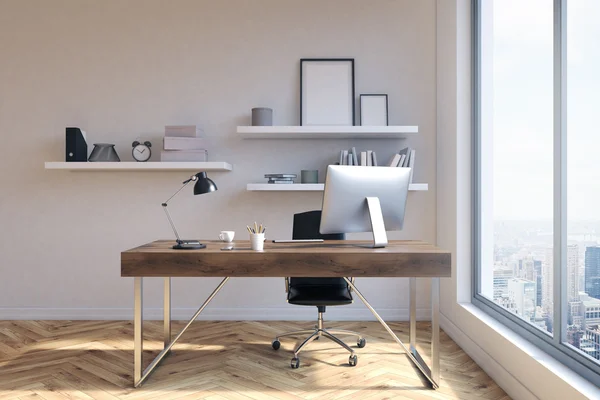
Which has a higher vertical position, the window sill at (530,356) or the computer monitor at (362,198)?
the computer monitor at (362,198)

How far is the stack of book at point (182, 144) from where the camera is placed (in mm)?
3820

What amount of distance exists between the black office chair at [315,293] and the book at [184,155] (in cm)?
97

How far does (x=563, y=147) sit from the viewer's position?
2.23m

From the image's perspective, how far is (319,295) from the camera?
2924mm

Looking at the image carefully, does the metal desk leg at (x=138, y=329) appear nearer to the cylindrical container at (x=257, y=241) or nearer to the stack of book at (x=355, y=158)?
the cylindrical container at (x=257, y=241)

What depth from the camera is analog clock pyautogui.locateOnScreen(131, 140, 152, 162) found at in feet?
12.8

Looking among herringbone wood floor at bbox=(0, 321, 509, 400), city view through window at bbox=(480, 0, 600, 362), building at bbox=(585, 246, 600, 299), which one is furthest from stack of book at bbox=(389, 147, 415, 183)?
building at bbox=(585, 246, 600, 299)

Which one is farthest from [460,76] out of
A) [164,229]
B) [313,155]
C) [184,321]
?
[184,321]

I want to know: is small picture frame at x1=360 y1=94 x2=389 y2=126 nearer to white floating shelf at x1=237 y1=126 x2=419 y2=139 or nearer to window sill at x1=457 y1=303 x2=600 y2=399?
white floating shelf at x1=237 y1=126 x2=419 y2=139

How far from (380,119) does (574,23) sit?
72.9 inches

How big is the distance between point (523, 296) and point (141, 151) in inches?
114

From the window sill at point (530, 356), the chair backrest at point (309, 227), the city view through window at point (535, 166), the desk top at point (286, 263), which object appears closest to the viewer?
the window sill at point (530, 356)

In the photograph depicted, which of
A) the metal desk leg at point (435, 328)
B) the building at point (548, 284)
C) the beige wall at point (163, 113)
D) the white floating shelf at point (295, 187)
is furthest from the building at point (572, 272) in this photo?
the beige wall at point (163, 113)

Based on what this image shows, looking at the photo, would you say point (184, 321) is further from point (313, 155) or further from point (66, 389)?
point (313, 155)
